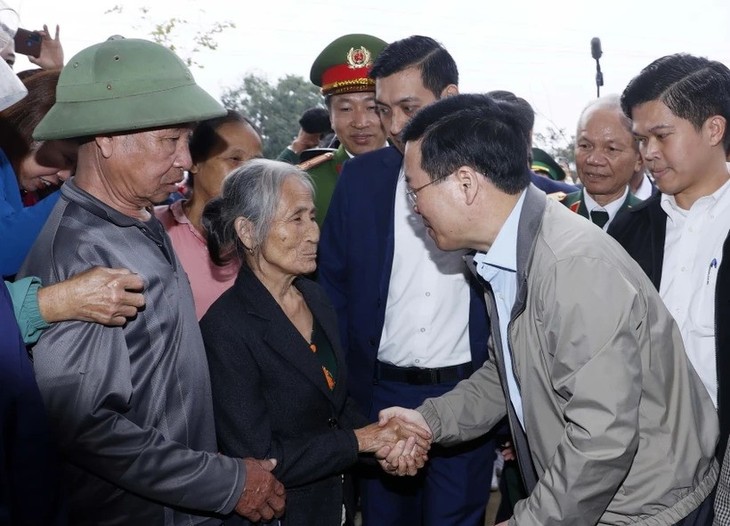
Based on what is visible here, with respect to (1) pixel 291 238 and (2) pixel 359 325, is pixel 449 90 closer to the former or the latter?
(2) pixel 359 325

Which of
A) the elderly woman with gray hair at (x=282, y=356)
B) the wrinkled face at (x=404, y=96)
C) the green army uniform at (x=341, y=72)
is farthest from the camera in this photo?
the green army uniform at (x=341, y=72)

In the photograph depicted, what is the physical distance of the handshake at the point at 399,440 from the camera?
3.02m

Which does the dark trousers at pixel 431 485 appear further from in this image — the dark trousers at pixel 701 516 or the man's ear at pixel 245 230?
the dark trousers at pixel 701 516

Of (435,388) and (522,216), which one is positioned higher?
(522,216)

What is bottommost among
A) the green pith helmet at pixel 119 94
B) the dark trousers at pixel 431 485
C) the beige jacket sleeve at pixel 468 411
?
the dark trousers at pixel 431 485

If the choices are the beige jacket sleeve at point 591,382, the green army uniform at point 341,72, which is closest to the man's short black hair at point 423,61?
the green army uniform at point 341,72

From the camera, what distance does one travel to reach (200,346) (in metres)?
2.52

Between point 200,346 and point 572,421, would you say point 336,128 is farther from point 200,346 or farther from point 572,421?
point 572,421

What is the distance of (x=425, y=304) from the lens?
3.53 m

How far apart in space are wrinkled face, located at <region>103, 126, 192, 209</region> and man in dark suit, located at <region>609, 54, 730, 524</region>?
5.46ft

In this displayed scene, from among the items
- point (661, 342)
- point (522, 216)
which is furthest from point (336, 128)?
point (661, 342)

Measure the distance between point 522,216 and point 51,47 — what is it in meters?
2.68

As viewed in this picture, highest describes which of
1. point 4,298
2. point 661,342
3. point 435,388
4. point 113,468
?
point 4,298

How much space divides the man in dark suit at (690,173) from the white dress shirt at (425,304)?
0.84 meters
